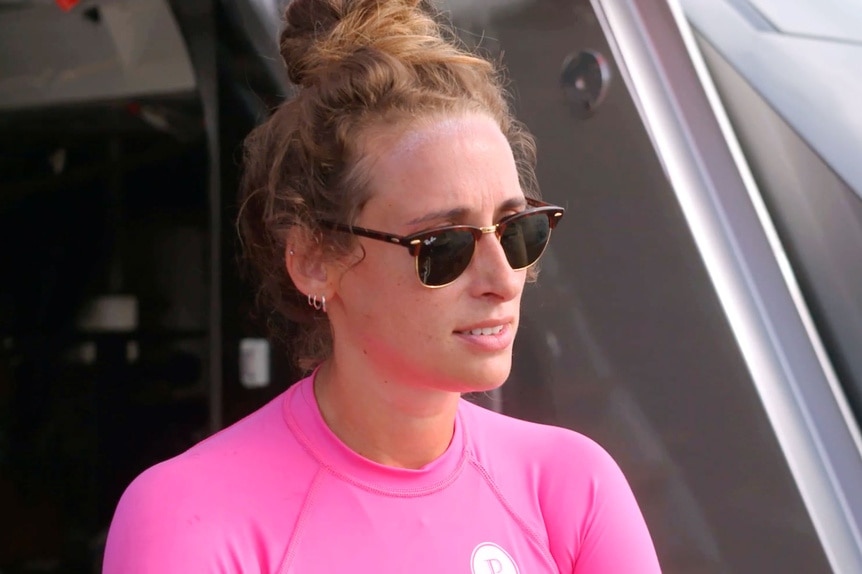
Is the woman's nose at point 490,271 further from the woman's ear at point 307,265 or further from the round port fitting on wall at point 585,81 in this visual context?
the round port fitting on wall at point 585,81

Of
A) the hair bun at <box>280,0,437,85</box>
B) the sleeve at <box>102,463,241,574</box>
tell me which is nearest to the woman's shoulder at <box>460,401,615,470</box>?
the sleeve at <box>102,463,241,574</box>

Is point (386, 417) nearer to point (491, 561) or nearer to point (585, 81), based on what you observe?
point (491, 561)

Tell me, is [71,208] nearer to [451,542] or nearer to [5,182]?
[5,182]

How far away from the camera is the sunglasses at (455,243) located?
1258 millimetres

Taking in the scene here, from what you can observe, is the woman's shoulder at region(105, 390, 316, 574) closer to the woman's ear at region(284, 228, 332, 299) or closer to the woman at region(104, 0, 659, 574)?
the woman at region(104, 0, 659, 574)

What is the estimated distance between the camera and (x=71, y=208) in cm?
245

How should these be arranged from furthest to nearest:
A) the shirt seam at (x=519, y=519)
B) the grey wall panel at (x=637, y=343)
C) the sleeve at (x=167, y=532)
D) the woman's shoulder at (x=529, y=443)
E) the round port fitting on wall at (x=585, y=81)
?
the round port fitting on wall at (x=585, y=81) → the grey wall panel at (x=637, y=343) → the woman's shoulder at (x=529, y=443) → the shirt seam at (x=519, y=519) → the sleeve at (x=167, y=532)

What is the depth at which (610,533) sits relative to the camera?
1427 millimetres

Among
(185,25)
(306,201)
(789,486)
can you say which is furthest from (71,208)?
(789,486)

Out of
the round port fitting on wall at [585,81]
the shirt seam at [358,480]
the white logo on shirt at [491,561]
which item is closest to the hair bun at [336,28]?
the round port fitting on wall at [585,81]

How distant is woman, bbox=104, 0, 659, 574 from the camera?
1259 mm

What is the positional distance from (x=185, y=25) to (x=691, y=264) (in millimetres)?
1371

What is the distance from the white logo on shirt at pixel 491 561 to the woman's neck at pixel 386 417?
0.16 m

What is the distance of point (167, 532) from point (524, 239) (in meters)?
0.63
